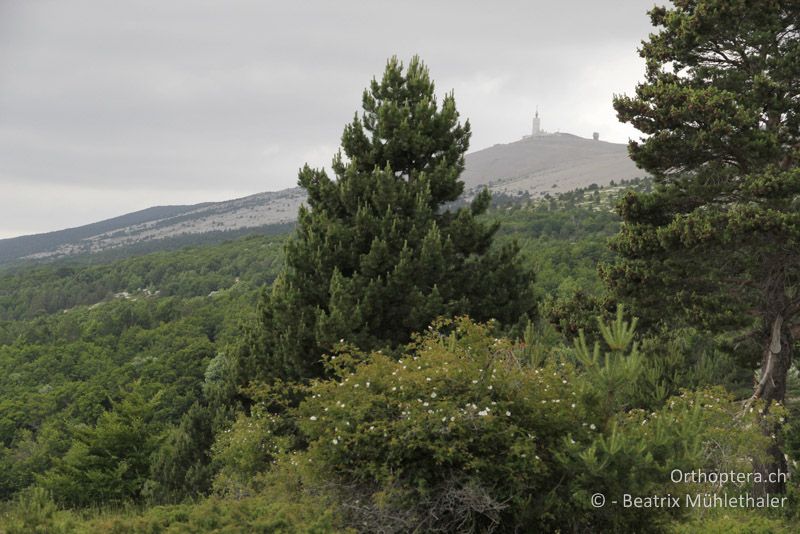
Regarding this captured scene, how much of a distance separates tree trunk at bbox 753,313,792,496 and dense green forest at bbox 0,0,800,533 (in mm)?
47

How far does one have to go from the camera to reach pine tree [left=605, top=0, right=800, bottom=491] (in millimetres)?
11062

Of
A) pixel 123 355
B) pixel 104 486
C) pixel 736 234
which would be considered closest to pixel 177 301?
pixel 123 355

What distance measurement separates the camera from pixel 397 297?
1238 centimetres

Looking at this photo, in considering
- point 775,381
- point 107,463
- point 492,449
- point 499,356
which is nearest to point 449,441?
point 492,449

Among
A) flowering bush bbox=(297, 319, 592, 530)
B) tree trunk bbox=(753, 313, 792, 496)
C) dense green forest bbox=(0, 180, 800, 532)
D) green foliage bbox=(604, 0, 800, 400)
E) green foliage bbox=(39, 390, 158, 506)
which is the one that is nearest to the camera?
flowering bush bbox=(297, 319, 592, 530)

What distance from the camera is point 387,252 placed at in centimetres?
1233

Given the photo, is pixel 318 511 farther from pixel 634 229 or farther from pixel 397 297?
pixel 634 229

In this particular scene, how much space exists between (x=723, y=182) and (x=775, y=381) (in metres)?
4.33

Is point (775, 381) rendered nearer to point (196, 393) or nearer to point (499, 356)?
point (499, 356)

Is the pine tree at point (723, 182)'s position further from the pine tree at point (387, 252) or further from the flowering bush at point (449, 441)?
the flowering bush at point (449, 441)

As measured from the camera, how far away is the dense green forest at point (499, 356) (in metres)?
6.42

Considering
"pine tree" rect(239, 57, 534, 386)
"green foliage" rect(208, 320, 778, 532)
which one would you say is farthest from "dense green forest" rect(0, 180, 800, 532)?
"pine tree" rect(239, 57, 534, 386)

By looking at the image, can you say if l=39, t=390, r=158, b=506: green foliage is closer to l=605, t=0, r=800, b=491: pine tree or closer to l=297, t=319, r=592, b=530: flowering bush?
l=297, t=319, r=592, b=530: flowering bush

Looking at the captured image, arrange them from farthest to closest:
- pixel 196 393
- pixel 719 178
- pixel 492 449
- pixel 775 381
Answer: pixel 196 393, pixel 719 178, pixel 775 381, pixel 492 449
